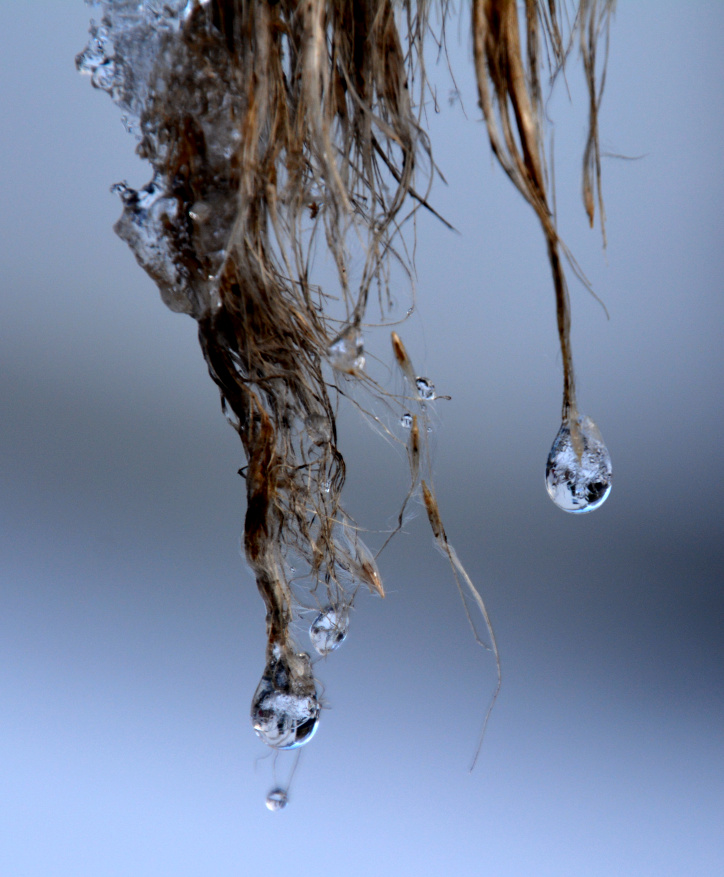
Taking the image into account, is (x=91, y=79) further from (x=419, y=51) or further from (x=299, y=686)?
(x=299, y=686)

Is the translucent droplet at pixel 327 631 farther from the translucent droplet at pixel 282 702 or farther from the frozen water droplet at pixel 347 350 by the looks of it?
the frozen water droplet at pixel 347 350

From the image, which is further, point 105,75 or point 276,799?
point 276,799

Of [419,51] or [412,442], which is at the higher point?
[419,51]

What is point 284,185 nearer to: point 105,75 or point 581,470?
point 105,75

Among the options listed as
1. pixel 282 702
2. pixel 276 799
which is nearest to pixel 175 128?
pixel 282 702

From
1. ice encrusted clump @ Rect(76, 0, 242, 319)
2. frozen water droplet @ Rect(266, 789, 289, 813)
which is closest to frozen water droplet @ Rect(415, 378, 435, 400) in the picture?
ice encrusted clump @ Rect(76, 0, 242, 319)

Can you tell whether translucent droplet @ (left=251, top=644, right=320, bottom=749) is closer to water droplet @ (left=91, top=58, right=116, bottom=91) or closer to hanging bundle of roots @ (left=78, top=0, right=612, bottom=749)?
hanging bundle of roots @ (left=78, top=0, right=612, bottom=749)

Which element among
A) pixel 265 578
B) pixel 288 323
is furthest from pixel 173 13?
pixel 265 578
